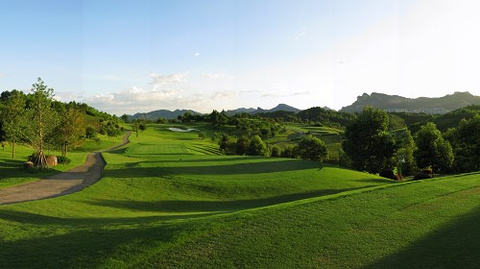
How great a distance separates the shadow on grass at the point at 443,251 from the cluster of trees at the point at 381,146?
39406 mm

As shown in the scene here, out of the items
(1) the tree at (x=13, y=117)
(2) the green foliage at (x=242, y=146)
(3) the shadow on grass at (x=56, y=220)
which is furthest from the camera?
(2) the green foliage at (x=242, y=146)

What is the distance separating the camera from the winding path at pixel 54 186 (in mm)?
20388

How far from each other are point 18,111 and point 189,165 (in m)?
23.6

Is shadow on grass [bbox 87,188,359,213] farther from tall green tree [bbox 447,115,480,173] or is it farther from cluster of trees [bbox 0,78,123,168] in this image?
tall green tree [bbox 447,115,480,173]

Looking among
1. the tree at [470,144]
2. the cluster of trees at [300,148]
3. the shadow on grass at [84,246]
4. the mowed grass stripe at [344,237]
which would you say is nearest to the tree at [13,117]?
the shadow on grass at [84,246]

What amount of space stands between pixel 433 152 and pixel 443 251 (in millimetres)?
48982

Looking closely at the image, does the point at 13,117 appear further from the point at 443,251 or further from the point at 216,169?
the point at 443,251

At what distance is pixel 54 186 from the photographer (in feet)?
80.7

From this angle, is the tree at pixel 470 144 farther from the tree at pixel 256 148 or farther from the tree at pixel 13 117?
the tree at pixel 13 117

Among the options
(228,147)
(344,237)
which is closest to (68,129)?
(344,237)

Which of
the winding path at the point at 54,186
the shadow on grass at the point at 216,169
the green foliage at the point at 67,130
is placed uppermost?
the green foliage at the point at 67,130

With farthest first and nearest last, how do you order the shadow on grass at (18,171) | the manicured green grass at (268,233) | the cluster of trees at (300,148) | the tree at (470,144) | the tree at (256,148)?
the tree at (256,148) < the cluster of trees at (300,148) < the tree at (470,144) < the shadow on grass at (18,171) < the manicured green grass at (268,233)

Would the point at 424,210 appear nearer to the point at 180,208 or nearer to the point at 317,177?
the point at 180,208

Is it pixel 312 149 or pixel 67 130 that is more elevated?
pixel 67 130
